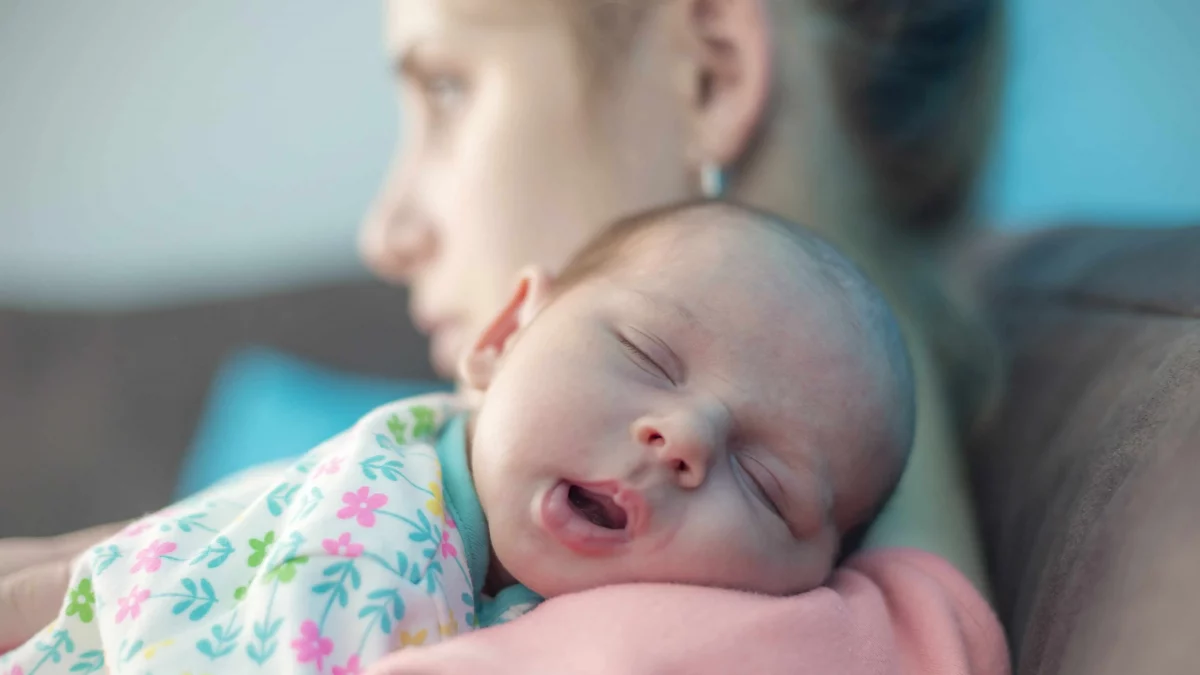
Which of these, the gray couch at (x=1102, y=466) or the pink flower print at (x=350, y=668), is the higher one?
the gray couch at (x=1102, y=466)

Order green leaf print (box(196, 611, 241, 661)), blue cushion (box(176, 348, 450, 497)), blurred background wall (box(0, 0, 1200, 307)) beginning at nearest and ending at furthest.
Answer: green leaf print (box(196, 611, 241, 661)) → blue cushion (box(176, 348, 450, 497)) → blurred background wall (box(0, 0, 1200, 307))

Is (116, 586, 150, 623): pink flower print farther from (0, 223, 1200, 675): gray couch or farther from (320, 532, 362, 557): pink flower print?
(0, 223, 1200, 675): gray couch

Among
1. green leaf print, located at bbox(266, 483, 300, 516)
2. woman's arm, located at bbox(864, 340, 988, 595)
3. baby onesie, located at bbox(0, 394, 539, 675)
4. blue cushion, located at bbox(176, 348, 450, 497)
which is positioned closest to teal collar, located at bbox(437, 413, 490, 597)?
baby onesie, located at bbox(0, 394, 539, 675)

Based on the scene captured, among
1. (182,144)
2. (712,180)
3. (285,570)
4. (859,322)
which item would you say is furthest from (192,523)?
(182,144)

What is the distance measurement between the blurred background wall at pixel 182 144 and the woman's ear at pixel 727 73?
1319 millimetres

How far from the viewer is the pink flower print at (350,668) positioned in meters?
0.59

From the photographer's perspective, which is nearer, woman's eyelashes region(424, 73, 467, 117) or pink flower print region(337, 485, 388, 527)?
pink flower print region(337, 485, 388, 527)

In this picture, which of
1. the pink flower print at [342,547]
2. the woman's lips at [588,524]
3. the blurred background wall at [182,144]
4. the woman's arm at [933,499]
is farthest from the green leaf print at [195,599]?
the blurred background wall at [182,144]

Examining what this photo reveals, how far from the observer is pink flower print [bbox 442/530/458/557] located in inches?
26.1

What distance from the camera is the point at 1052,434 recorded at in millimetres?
804

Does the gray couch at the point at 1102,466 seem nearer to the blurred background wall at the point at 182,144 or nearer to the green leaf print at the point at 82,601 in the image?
the green leaf print at the point at 82,601

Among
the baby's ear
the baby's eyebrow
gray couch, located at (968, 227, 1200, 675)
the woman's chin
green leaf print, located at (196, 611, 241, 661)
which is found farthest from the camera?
the woman's chin

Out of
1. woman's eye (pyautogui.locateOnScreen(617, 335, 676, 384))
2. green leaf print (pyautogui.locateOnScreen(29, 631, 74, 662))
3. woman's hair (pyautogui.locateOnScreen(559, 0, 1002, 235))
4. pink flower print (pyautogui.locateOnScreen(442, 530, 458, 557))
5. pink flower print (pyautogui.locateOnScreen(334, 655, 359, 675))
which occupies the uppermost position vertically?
woman's hair (pyautogui.locateOnScreen(559, 0, 1002, 235))

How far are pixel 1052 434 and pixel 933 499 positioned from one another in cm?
13
